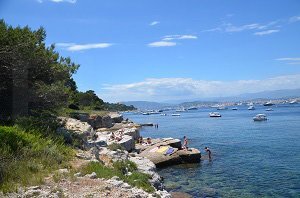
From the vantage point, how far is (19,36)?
25.1m

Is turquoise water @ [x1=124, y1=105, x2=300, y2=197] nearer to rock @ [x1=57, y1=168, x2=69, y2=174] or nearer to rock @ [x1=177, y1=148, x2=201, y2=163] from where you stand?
rock @ [x1=177, y1=148, x2=201, y2=163]

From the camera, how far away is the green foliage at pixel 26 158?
14828 millimetres

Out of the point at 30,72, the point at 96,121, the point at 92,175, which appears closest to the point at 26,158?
the point at 92,175

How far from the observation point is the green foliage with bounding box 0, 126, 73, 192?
584 inches

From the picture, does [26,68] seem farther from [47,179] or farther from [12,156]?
[47,179]

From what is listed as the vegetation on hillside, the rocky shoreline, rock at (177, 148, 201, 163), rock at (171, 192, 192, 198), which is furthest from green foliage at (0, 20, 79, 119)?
rock at (177, 148, 201, 163)

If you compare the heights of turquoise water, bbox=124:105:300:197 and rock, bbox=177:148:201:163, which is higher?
rock, bbox=177:148:201:163

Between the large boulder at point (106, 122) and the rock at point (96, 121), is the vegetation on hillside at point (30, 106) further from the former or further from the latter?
the large boulder at point (106, 122)

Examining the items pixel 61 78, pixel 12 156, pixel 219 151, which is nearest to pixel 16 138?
pixel 12 156

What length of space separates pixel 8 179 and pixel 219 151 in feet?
120

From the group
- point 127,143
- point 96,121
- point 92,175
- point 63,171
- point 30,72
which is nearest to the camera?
point 92,175

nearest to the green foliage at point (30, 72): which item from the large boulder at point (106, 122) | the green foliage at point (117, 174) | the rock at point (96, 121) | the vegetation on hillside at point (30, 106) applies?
the vegetation on hillside at point (30, 106)

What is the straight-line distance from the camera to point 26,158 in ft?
57.0

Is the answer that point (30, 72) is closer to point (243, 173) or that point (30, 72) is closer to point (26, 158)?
point (26, 158)
